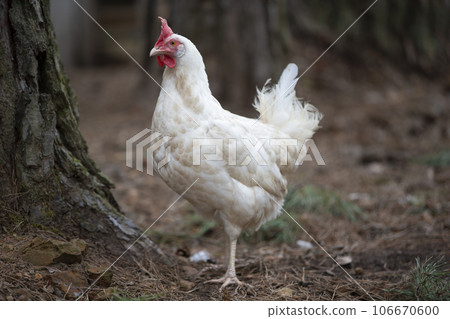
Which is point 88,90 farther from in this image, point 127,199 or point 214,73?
point 127,199

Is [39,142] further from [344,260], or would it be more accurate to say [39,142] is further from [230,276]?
[344,260]

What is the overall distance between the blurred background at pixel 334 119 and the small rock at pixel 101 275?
42.5 inches

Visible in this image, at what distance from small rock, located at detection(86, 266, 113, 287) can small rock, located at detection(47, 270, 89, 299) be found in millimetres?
64

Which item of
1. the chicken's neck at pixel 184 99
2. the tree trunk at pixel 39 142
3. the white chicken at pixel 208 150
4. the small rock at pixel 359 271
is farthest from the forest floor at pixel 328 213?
the chicken's neck at pixel 184 99

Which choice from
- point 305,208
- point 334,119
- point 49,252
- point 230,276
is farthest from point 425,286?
point 334,119

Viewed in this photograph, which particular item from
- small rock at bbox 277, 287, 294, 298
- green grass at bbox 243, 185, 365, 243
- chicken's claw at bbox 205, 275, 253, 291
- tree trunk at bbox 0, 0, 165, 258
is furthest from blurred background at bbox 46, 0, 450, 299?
tree trunk at bbox 0, 0, 165, 258

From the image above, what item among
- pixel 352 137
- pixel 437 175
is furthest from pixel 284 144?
pixel 352 137

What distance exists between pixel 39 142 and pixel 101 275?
2.87 ft

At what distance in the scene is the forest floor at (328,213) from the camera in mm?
2889

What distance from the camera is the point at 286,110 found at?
3.62 metres

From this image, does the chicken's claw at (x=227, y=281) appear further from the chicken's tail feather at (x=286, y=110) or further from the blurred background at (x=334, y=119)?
the chicken's tail feather at (x=286, y=110)

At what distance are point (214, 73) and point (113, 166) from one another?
2652 millimetres
